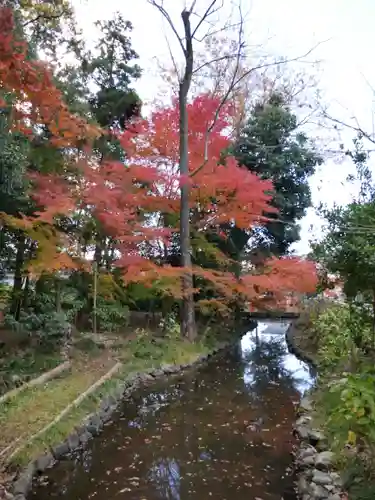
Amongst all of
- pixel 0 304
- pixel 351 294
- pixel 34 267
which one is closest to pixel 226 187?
pixel 34 267

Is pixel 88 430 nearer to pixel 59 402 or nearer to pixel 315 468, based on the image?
pixel 59 402

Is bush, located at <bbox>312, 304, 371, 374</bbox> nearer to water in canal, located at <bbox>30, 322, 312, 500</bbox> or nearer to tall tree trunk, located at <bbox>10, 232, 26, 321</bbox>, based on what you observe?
water in canal, located at <bbox>30, 322, 312, 500</bbox>

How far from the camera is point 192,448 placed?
5.77 m

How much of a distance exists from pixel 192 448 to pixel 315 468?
1.71m

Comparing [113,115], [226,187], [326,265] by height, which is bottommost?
[326,265]

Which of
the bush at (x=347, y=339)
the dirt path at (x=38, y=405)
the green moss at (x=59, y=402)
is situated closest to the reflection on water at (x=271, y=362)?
the bush at (x=347, y=339)

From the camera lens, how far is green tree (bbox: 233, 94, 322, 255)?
55.8 feet

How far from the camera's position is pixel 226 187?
12336 millimetres

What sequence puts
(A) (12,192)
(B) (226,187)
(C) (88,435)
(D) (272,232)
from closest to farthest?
1. (C) (88,435)
2. (A) (12,192)
3. (B) (226,187)
4. (D) (272,232)

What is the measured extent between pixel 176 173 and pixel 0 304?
22.2 feet

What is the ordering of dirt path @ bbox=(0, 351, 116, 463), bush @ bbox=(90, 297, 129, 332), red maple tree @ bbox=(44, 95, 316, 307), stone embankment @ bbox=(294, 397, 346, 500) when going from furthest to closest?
1. bush @ bbox=(90, 297, 129, 332)
2. red maple tree @ bbox=(44, 95, 316, 307)
3. dirt path @ bbox=(0, 351, 116, 463)
4. stone embankment @ bbox=(294, 397, 346, 500)

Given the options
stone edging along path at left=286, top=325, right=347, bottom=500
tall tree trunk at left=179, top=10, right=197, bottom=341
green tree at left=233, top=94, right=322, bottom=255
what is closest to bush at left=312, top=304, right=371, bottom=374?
stone edging along path at left=286, top=325, right=347, bottom=500

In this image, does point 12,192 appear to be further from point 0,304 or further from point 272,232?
point 272,232

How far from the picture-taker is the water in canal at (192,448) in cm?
464
